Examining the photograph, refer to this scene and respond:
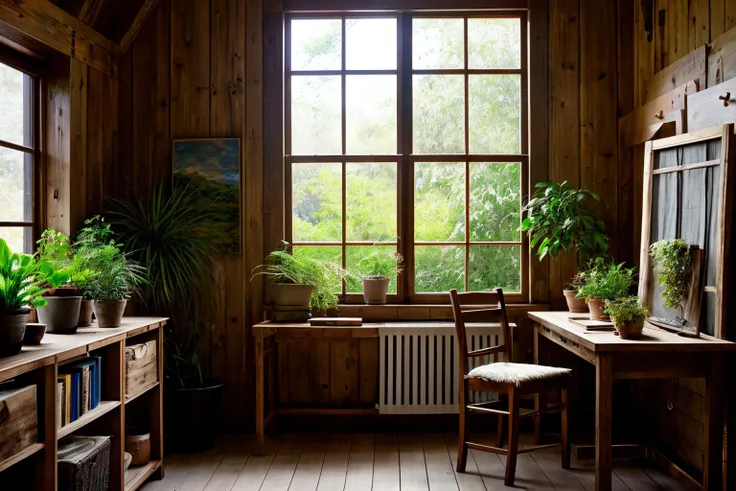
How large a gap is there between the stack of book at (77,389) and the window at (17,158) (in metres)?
1.09

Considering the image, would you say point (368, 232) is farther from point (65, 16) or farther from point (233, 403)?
point (65, 16)

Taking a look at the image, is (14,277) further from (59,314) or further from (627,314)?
(627,314)

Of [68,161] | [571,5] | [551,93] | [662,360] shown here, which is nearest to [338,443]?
[662,360]

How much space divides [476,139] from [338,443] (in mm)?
2420

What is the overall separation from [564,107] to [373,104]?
4.63ft

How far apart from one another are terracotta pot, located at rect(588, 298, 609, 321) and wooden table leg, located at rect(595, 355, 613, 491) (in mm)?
779

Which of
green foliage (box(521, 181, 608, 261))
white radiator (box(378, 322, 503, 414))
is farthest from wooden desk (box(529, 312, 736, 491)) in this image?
white radiator (box(378, 322, 503, 414))

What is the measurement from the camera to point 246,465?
403 centimetres

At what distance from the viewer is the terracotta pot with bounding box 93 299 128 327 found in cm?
344

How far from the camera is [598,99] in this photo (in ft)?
15.6

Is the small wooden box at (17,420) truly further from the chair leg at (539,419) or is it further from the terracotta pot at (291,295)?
the chair leg at (539,419)

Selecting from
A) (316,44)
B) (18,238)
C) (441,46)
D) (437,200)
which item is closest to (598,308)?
(437,200)

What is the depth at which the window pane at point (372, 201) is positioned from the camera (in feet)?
16.0

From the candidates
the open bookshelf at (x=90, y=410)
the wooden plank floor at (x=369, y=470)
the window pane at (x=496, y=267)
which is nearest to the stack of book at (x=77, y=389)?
the open bookshelf at (x=90, y=410)
